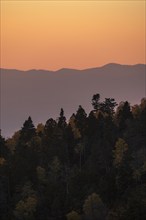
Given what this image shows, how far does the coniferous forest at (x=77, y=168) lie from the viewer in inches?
3524

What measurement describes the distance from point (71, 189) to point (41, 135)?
2073 cm

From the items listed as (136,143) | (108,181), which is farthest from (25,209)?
(136,143)

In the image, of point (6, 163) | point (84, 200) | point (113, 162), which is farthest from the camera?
point (6, 163)

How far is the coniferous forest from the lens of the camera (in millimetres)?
89500

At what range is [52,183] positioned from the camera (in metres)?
97.8

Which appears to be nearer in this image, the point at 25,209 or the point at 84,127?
the point at 25,209

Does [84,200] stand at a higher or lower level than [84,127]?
lower

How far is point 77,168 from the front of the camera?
330ft

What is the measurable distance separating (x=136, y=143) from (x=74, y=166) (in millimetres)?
10787

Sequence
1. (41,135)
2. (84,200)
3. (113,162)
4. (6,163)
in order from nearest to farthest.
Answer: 1. (84,200)
2. (113,162)
3. (6,163)
4. (41,135)

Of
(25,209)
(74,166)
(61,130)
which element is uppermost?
(61,130)

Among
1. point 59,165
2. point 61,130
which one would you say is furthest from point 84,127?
point 59,165

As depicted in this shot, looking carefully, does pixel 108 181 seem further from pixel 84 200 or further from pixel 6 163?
pixel 6 163

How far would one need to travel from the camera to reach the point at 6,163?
340 feet
